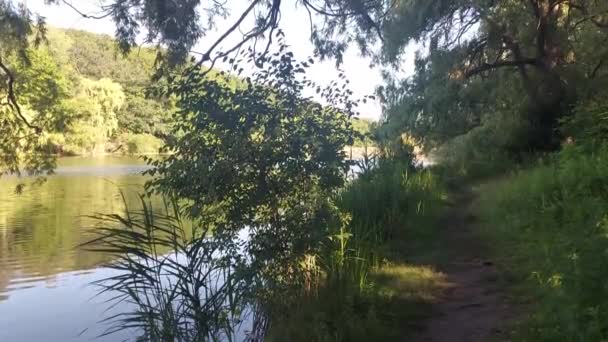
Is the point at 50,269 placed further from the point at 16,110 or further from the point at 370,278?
the point at 370,278

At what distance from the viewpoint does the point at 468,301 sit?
229 inches

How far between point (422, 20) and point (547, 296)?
8817 millimetres

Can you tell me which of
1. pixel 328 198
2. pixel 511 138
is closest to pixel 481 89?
pixel 511 138

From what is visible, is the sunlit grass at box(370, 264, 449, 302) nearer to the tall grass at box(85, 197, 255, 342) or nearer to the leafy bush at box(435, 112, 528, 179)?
the tall grass at box(85, 197, 255, 342)

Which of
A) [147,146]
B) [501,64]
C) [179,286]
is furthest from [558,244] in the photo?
[147,146]

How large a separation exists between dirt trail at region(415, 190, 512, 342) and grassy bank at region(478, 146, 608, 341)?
0.20 m

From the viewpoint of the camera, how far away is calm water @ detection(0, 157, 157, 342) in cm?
880

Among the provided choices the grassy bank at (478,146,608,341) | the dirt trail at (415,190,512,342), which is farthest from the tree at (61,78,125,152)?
the dirt trail at (415,190,512,342)

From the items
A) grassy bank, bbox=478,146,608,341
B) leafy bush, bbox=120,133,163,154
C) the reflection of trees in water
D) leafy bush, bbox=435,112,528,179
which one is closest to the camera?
Result: grassy bank, bbox=478,146,608,341

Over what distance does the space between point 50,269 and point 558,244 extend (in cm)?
1073

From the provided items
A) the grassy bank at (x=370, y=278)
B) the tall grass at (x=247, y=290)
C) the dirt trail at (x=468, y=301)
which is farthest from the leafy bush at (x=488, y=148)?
the tall grass at (x=247, y=290)

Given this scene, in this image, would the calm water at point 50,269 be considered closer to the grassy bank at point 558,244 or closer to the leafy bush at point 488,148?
the grassy bank at point 558,244

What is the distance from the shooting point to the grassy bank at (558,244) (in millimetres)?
3777

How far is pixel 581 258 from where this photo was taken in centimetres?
404
